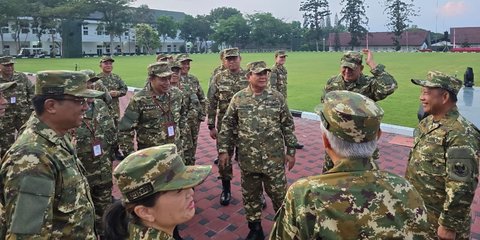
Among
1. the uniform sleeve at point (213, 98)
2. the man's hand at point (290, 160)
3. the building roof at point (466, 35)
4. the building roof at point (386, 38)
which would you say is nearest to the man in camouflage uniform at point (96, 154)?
the man's hand at point (290, 160)

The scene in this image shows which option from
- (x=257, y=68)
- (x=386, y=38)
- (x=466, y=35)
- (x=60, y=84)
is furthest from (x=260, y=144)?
(x=386, y=38)

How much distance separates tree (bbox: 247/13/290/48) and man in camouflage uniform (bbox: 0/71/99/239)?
7785 cm

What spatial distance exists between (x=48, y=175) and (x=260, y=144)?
2.23m

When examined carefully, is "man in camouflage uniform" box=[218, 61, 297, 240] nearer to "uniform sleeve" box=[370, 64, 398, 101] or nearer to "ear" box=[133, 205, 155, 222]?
A: "uniform sleeve" box=[370, 64, 398, 101]

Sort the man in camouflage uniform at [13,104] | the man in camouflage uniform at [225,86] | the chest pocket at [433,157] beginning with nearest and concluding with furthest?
the chest pocket at [433,157], the man in camouflage uniform at [225,86], the man in camouflage uniform at [13,104]

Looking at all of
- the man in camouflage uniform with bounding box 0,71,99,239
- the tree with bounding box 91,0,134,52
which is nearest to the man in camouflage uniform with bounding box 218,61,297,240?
the man in camouflage uniform with bounding box 0,71,99,239

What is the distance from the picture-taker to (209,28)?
80312 millimetres

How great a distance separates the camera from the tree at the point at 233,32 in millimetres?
76125

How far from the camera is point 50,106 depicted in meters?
2.18

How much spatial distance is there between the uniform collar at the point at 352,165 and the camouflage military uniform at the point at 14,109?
233 inches

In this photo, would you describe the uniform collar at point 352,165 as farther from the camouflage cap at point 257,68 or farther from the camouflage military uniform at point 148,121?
the camouflage military uniform at point 148,121

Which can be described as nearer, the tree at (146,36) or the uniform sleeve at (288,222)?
the uniform sleeve at (288,222)

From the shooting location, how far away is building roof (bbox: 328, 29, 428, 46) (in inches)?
2835

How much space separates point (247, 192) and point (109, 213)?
2254mm
